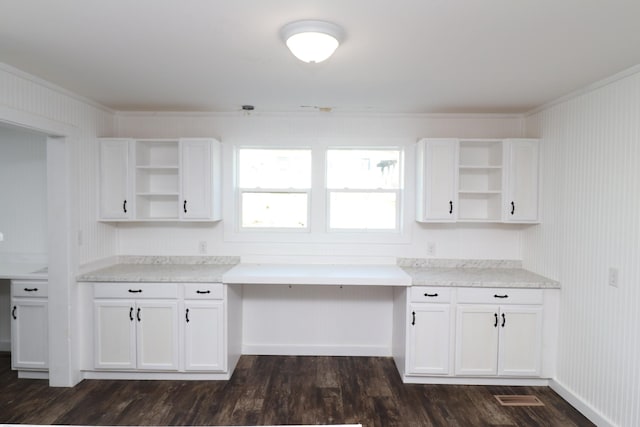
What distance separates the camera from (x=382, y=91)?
2855 millimetres

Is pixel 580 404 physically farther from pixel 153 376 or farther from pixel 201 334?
pixel 153 376

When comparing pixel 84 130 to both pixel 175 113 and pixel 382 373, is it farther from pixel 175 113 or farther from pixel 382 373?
pixel 382 373

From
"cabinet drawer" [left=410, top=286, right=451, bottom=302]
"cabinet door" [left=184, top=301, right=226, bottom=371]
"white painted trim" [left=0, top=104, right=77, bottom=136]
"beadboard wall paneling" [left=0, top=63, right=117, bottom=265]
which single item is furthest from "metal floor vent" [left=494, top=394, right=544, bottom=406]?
"white painted trim" [left=0, top=104, right=77, bottom=136]

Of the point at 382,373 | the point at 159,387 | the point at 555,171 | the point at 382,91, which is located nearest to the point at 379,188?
the point at 382,91

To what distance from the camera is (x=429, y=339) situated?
3.02 metres

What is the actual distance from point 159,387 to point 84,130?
2297mm

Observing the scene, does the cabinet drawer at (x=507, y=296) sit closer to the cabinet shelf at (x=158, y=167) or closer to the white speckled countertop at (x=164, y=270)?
the white speckled countertop at (x=164, y=270)

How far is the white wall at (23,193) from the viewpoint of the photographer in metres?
3.60

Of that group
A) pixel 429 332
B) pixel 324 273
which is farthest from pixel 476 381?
pixel 324 273

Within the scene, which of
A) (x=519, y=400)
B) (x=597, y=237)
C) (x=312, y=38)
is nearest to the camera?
(x=312, y=38)

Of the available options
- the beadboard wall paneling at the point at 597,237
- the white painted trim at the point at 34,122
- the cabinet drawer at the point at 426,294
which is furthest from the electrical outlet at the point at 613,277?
the white painted trim at the point at 34,122

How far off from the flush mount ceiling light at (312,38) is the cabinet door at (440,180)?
5.60 ft

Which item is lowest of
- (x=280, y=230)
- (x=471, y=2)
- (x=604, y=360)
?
(x=604, y=360)

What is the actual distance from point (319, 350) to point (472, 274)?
5.43ft
